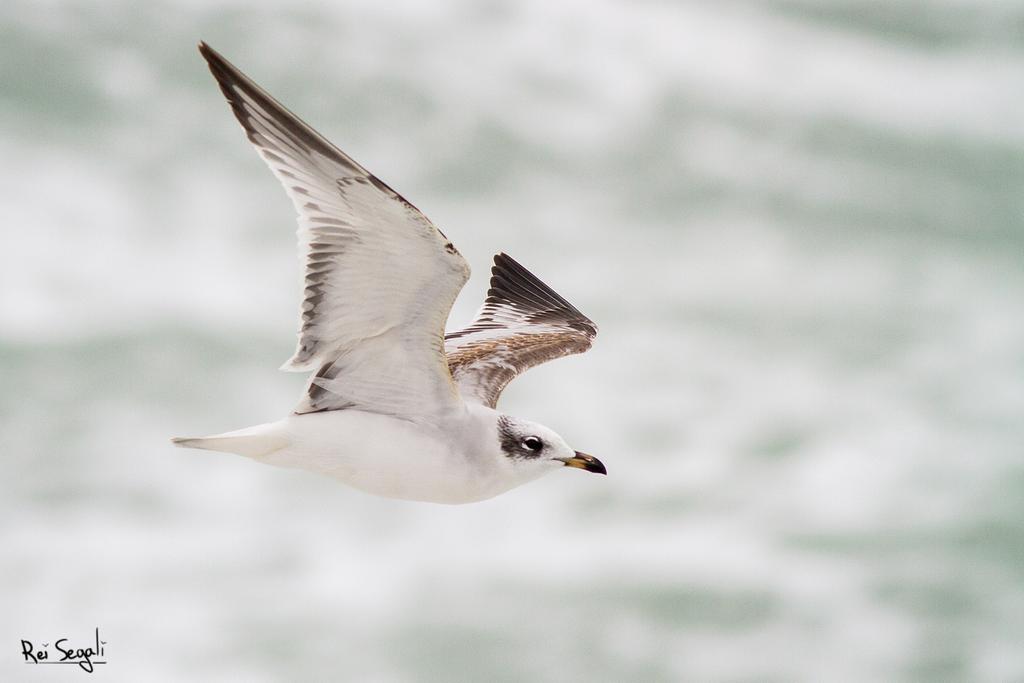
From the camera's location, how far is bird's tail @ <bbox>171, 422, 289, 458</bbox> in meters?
8.80

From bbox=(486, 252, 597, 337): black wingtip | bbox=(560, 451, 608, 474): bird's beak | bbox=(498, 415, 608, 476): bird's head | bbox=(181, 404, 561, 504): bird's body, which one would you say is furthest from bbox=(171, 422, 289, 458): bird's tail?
bbox=(486, 252, 597, 337): black wingtip

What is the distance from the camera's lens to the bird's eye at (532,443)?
361 inches

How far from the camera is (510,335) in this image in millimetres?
12258

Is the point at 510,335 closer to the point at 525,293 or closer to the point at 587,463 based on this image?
the point at 525,293

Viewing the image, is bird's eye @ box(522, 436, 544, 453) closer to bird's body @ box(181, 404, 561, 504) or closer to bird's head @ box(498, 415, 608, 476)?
bird's head @ box(498, 415, 608, 476)

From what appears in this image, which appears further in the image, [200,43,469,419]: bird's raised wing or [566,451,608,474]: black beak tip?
[566,451,608,474]: black beak tip

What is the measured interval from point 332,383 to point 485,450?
1026 millimetres

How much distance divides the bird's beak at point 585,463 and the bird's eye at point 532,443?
0.72 ft

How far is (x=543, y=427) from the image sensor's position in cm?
926

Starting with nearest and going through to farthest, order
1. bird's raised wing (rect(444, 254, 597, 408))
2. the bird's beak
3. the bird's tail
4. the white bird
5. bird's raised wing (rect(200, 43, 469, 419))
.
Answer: bird's raised wing (rect(200, 43, 469, 419)) < the white bird < the bird's tail < the bird's beak < bird's raised wing (rect(444, 254, 597, 408))

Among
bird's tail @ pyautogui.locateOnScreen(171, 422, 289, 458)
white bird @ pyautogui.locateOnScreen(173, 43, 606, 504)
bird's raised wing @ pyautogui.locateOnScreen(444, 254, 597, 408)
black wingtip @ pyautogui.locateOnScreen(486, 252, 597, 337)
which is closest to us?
white bird @ pyautogui.locateOnScreen(173, 43, 606, 504)


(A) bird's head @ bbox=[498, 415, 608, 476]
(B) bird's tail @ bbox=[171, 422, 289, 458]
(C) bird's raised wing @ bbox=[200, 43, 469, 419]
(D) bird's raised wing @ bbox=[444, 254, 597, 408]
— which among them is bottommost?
(B) bird's tail @ bbox=[171, 422, 289, 458]

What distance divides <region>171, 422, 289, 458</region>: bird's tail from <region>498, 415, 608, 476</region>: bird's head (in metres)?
1.34

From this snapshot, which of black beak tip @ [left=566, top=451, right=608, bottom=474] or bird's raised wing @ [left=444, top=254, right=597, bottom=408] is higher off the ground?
bird's raised wing @ [left=444, top=254, right=597, bottom=408]
